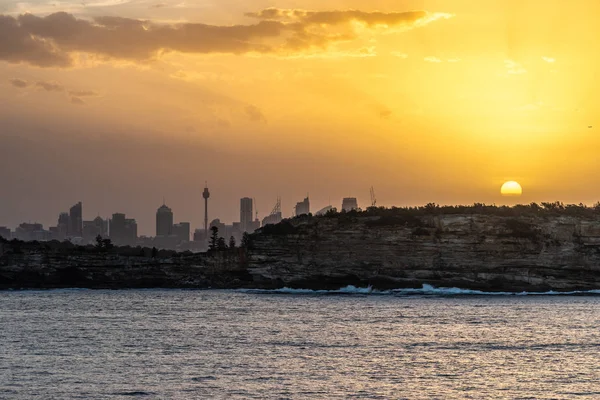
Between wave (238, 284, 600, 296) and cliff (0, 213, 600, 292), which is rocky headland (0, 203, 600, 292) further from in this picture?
wave (238, 284, 600, 296)


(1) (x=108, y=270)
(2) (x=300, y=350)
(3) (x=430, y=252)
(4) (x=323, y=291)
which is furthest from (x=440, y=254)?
(2) (x=300, y=350)

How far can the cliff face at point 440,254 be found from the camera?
111 metres

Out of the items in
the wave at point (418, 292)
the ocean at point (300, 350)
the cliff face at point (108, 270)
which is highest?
the cliff face at point (108, 270)

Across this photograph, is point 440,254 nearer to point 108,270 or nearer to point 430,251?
point 430,251

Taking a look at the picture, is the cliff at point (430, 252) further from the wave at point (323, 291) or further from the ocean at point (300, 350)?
the ocean at point (300, 350)

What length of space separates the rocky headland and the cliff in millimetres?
124

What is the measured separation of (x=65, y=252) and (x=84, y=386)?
8920 centimetres

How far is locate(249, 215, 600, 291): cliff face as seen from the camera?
111m

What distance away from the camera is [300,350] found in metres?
52.6

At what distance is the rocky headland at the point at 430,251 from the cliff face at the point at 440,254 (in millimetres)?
124

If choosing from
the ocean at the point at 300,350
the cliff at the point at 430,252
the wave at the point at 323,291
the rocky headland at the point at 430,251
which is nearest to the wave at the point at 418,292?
the wave at the point at 323,291

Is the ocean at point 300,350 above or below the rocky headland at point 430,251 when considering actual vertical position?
below

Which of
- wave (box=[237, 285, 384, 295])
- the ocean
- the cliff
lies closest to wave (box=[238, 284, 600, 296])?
wave (box=[237, 285, 384, 295])

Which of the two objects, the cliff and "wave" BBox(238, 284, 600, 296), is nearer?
"wave" BBox(238, 284, 600, 296)
